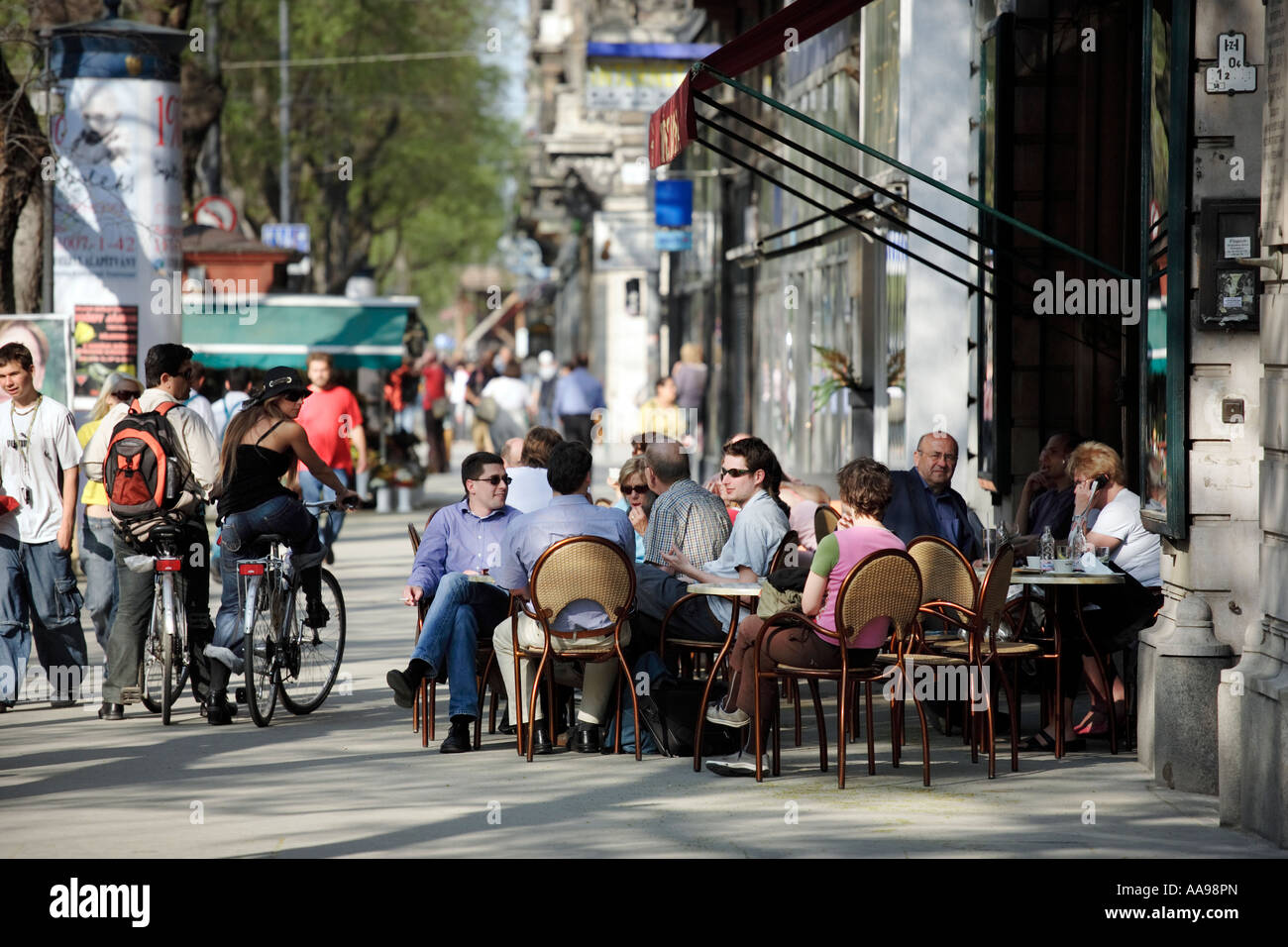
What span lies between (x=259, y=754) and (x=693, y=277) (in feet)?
75.0

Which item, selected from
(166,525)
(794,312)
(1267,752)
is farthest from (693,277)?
(1267,752)

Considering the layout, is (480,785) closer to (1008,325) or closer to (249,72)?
(1008,325)

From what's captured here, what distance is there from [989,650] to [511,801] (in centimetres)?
232

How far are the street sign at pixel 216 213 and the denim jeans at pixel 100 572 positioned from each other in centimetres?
1576

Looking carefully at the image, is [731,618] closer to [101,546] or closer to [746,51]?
[746,51]

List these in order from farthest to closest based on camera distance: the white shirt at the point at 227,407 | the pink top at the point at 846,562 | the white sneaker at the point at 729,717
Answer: the white shirt at the point at 227,407
the white sneaker at the point at 729,717
the pink top at the point at 846,562

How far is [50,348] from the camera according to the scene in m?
15.7

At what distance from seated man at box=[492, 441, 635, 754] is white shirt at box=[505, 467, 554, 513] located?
175 cm

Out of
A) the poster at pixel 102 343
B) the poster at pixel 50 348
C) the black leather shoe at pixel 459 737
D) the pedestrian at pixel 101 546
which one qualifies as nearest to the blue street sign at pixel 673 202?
the poster at pixel 102 343

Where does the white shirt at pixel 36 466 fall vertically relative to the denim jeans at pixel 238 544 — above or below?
above

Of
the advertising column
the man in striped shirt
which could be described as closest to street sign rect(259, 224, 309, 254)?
the advertising column

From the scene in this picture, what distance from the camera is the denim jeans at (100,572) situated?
10.9 meters

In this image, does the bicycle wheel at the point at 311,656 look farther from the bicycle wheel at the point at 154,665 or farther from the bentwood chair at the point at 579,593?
the bentwood chair at the point at 579,593

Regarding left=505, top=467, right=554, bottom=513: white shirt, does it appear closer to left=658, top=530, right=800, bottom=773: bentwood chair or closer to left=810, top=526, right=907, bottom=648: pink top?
left=658, top=530, right=800, bottom=773: bentwood chair
